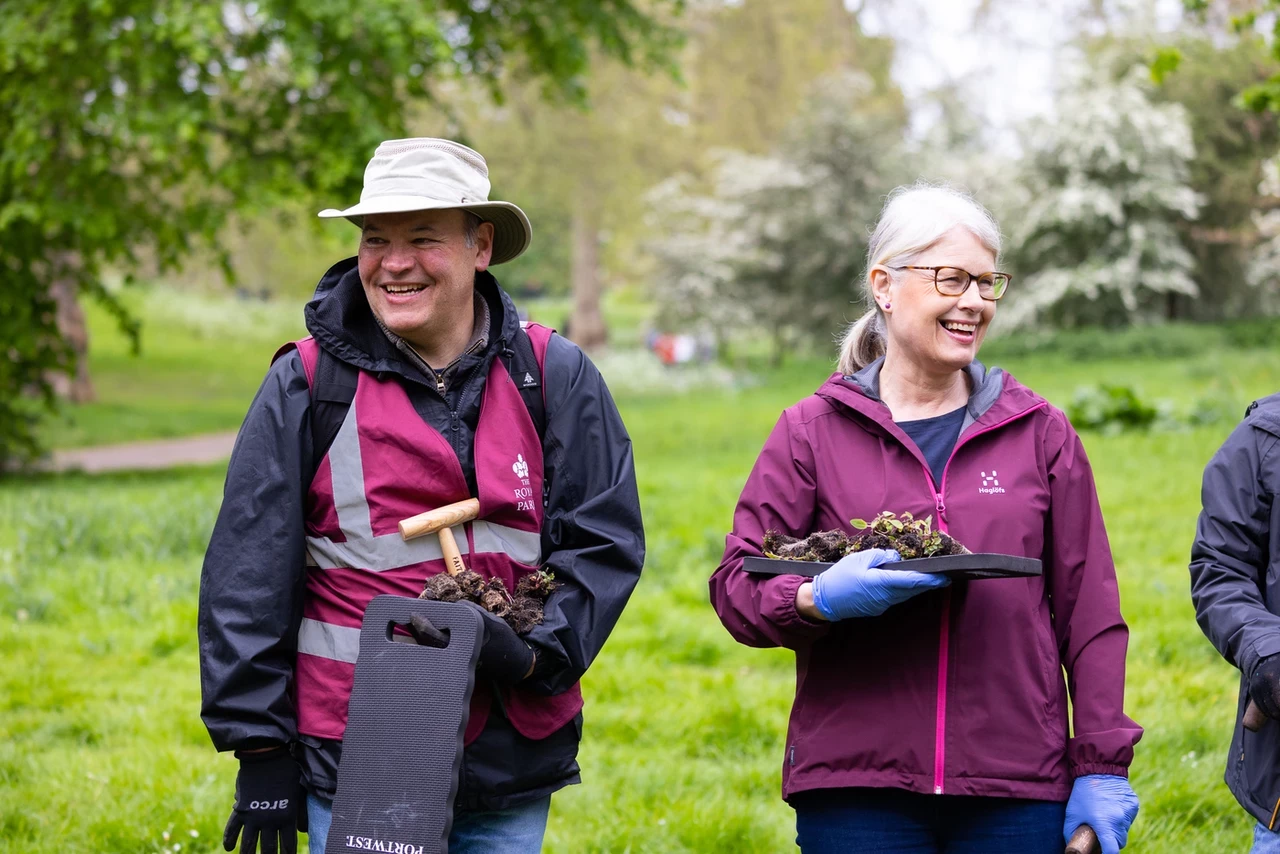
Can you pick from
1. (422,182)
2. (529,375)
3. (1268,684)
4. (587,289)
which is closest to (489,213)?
(422,182)

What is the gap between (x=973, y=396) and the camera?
9.74 feet

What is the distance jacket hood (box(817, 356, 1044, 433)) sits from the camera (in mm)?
2898

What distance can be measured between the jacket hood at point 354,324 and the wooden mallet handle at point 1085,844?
5.23ft

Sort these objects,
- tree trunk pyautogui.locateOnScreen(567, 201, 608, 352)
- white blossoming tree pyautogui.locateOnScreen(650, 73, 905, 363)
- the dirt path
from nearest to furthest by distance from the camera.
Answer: the dirt path
white blossoming tree pyautogui.locateOnScreen(650, 73, 905, 363)
tree trunk pyautogui.locateOnScreen(567, 201, 608, 352)

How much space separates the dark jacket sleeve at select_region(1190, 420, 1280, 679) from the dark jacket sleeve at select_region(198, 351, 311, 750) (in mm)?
1972

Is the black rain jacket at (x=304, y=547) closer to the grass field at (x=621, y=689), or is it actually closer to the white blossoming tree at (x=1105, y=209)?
the grass field at (x=621, y=689)

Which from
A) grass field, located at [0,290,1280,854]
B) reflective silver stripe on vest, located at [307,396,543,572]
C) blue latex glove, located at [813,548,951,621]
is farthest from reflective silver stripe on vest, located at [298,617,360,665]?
grass field, located at [0,290,1280,854]

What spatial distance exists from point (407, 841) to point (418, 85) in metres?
13.1

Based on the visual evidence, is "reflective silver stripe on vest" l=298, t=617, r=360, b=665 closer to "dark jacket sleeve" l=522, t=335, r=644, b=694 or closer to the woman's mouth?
"dark jacket sleeve" l=522, t=335, r=644, b=694

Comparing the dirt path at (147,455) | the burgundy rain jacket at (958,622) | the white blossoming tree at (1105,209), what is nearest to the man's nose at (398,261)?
the burgundy rain jacket at (958,622)

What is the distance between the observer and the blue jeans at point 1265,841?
2.78 meters

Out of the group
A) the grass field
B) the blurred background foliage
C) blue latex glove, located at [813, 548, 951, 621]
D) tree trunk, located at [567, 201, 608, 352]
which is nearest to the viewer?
blue latex glove, located at [813, 548, 951, 621]

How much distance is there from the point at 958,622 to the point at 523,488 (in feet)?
3.19

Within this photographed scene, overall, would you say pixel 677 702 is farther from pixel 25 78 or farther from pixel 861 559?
pixel 25 78
